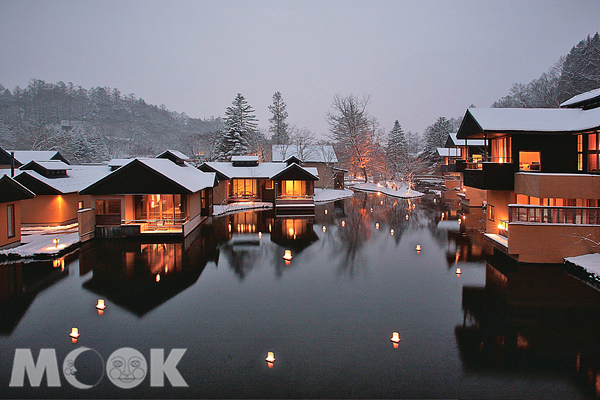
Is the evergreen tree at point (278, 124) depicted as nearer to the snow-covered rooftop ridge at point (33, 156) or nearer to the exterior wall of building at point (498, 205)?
the snow-covered rooftop ridge at point (33, 156)

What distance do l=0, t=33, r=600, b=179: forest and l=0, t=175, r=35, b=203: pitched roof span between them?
32.7 meters

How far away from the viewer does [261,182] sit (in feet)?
113

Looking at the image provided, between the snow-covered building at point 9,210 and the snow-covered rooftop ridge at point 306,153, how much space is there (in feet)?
115

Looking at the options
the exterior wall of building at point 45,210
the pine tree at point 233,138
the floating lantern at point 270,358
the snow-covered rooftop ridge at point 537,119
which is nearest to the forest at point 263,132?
the pine tree at point 233,138

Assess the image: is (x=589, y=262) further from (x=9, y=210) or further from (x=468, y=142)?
(x=468, y=142)

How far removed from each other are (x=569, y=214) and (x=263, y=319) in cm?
1250

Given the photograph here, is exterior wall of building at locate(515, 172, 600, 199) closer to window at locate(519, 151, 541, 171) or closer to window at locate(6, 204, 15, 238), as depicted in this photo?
window at locate(519, 151, 541, 171)

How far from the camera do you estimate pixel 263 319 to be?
8.79 meters

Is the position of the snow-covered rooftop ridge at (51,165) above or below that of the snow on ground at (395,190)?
above

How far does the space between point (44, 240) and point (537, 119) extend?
24801mm

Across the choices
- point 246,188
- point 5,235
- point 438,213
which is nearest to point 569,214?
point 438,213

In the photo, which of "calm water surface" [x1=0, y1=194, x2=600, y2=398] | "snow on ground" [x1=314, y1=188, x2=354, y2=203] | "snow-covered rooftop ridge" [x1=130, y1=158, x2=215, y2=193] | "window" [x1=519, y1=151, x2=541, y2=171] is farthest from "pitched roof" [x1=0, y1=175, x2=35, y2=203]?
"snow on ground" [x1=314, y1=188, x2=354, y2=203]

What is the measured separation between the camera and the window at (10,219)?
53.2 ft

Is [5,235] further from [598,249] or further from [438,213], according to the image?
[438,213]
